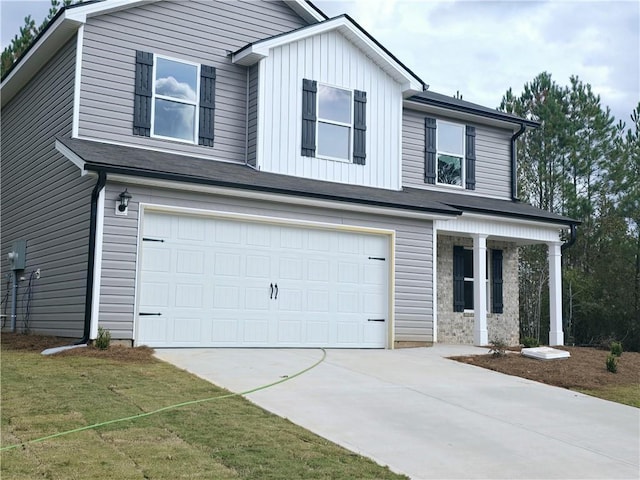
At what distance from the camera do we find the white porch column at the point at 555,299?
17.0 meters

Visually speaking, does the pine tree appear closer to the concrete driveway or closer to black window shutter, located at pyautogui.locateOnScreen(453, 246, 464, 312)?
black window shutter, located at pyautogui.locateOnScreen(453, 246, 464, 312)

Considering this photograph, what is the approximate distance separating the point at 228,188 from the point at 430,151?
692cm

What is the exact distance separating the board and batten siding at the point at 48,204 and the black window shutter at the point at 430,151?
26.9ft

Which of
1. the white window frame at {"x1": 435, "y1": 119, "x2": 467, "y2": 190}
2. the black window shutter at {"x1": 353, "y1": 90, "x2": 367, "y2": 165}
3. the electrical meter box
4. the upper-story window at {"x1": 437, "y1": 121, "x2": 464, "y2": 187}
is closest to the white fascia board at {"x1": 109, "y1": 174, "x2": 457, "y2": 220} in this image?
the black window shutter at {"x1": 353, "y1": 90, "x2": 367, "y2": 165}

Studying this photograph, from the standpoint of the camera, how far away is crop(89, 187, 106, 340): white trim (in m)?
11.2

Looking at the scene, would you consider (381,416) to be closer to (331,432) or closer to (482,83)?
(331,432)

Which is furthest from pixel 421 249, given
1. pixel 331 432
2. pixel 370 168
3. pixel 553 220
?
pixel 331 432

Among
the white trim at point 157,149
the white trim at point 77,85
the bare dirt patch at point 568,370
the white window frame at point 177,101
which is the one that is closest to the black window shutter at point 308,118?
the white trim at point 157,149

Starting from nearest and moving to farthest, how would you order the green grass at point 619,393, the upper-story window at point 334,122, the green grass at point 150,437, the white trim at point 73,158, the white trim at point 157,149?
the green grass at point 150,437
the green grass at point 619,393
the white trim at point 73,158
the white trim at point 157,149
the upper-story window at point 334,122

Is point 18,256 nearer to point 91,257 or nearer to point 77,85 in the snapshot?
point 77,85

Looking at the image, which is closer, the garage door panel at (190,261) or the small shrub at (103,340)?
the small shrub at (103,340)

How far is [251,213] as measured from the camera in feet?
41.7

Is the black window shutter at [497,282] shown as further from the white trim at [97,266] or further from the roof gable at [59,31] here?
the white trim at [97,266]

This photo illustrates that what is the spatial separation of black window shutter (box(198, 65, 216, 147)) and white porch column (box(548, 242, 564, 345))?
8.72 meters
